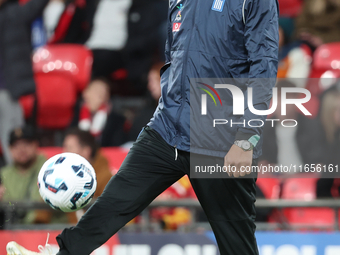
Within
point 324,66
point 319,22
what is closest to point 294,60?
point 324,66

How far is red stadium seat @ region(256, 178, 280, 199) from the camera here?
5516 millimetres

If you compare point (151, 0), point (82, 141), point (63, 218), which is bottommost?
point (63, 218)

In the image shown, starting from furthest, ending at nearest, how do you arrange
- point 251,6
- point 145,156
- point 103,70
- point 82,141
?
point 103,70 → point 82,141 → point 145,156 → point 251,6

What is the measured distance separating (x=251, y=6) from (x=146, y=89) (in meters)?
4.71

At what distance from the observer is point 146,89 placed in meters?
7.18

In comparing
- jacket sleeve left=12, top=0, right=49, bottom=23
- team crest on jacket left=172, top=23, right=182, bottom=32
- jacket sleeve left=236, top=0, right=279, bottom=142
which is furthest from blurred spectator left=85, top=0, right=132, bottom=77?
jacket sleeve left=236, top=0, right=279, bottom=142

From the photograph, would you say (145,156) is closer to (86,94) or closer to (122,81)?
(86,94)

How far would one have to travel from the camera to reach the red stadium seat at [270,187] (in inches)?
217

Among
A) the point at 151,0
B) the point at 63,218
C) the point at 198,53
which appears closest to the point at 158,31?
the point at 151,0

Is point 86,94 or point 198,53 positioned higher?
point 198,53

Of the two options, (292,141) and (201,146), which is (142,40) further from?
(201,146)

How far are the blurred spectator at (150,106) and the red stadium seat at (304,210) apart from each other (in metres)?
1.81

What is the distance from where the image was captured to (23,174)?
16.8 ft

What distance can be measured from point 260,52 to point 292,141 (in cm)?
361
